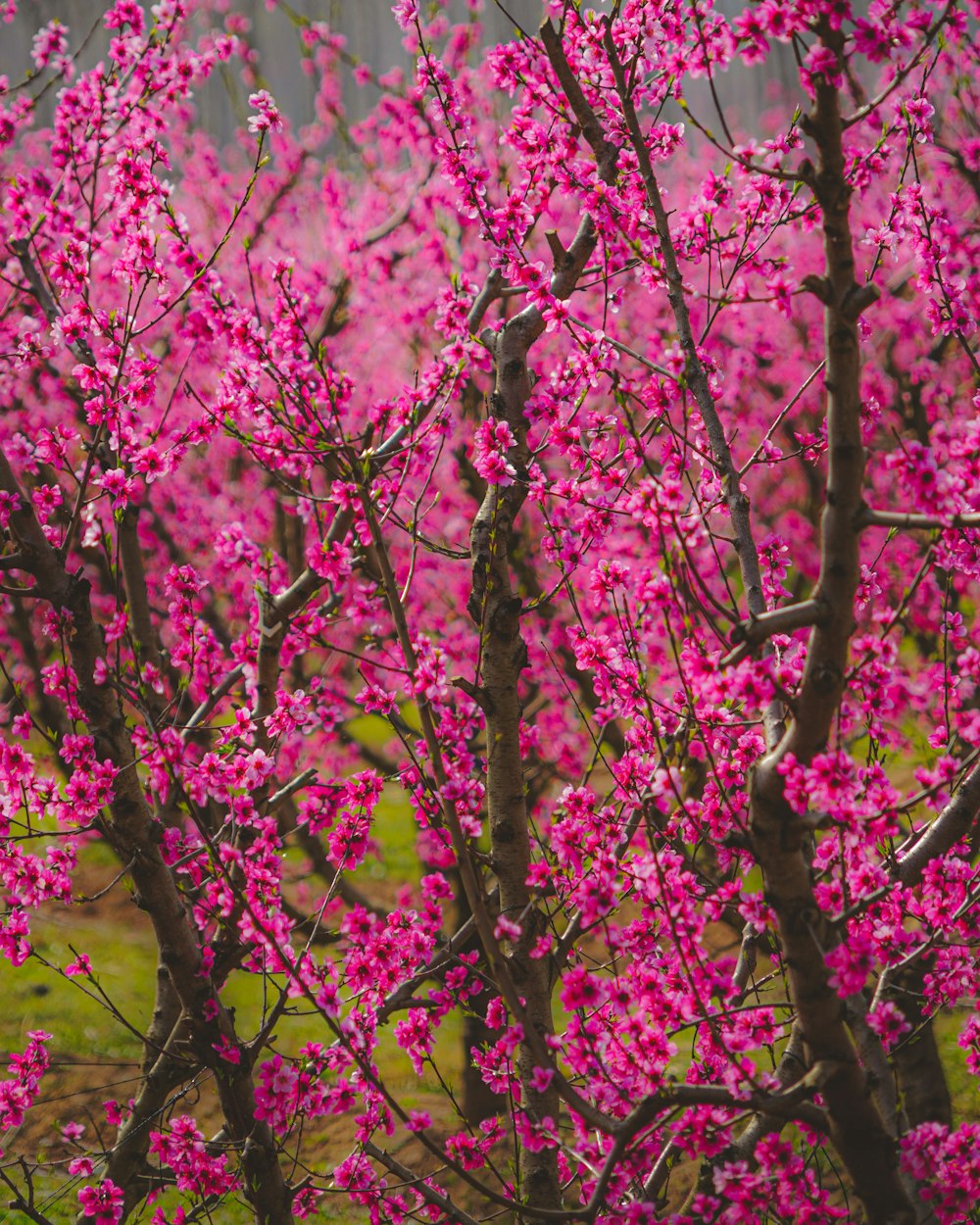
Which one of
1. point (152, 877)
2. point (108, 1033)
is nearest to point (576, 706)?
point (152, 877)

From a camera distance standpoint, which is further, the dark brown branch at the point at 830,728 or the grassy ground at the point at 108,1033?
the grassy ground at the point at 108,1033

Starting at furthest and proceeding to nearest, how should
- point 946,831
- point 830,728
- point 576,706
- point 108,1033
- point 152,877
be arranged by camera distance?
point 108,1033 < point 576,706 < point 152,877 < point 946,831 < point 830,728

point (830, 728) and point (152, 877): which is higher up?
point (152, 877)

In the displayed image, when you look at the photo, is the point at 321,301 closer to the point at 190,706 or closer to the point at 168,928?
the point at 190,706

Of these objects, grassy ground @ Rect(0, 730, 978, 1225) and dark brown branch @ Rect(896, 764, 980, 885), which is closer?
dark brown branch @ Rect(896, 764, 980, 885)

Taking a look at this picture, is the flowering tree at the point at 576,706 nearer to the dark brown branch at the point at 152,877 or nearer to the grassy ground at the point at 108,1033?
the dark brown branch at the point at 152,877

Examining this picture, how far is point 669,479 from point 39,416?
9.11 meters

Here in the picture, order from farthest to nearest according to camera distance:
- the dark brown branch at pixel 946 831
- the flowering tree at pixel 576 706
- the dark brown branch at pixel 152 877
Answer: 1. the dark brown branch at pixel 152 877
2. the dark brown branch at pixel 946 831
3. the flowering tree at pixel 576 706

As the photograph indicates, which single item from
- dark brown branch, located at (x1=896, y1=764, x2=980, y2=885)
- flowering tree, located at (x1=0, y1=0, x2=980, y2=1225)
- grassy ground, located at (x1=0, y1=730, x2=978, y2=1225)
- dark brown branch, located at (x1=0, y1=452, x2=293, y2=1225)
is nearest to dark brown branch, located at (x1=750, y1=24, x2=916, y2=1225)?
flowering tree, located at (x1=0, y1=0, x2=980, y2=1225)

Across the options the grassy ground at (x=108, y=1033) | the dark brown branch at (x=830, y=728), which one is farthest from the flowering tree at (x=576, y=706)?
the grassy ground at (x=108, y=1033)

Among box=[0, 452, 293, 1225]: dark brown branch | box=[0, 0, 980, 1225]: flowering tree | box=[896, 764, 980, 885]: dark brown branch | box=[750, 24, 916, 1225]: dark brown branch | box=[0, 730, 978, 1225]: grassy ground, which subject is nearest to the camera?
box=[750, 24, 916, 1225]: dark brown branch

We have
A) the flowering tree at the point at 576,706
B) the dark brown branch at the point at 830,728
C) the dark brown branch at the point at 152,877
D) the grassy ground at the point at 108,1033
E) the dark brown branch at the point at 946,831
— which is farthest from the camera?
the grassy ground at the point at 108,1033

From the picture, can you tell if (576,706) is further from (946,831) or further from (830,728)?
(830,728)

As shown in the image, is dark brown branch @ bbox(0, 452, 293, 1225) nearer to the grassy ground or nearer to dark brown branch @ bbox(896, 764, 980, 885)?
the grassy ground
